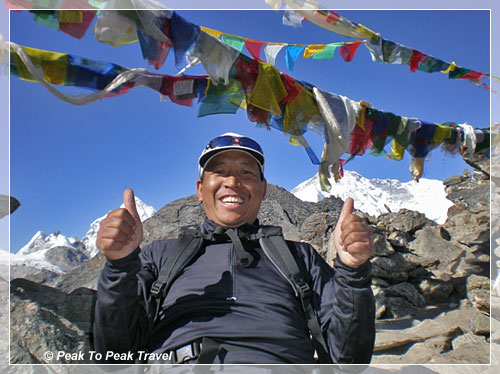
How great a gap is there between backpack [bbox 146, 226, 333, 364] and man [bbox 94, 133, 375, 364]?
21 millimetres

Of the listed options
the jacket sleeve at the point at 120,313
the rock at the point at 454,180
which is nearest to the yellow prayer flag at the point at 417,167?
the jacket sleeve at the point at 120,313

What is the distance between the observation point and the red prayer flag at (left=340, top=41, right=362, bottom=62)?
4.45 m

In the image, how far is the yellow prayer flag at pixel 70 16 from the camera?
2832 mm

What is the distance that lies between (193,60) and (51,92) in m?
1.37

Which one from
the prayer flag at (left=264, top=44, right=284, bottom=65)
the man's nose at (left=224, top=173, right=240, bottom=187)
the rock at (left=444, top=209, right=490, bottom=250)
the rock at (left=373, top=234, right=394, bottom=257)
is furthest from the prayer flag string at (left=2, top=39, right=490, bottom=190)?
the rock at (left=444, top=209, right=490, bottom=250)

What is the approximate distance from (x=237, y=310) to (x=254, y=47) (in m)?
3.47

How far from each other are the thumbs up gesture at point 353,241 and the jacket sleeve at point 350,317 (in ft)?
0.15

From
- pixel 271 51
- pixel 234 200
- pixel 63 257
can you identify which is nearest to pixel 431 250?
pixel 271 51

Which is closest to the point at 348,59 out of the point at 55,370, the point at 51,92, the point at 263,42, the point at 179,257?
the point at 263,42

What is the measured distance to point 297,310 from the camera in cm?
171

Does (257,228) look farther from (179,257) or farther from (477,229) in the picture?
(477,229)

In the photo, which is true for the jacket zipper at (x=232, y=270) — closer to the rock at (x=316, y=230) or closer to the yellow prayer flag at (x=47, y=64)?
the yellow prayer flag at (x=47, y=64)

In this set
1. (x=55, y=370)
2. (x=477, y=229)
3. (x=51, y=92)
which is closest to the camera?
(x=55, y=370)

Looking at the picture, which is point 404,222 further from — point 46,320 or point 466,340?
point 46,320
